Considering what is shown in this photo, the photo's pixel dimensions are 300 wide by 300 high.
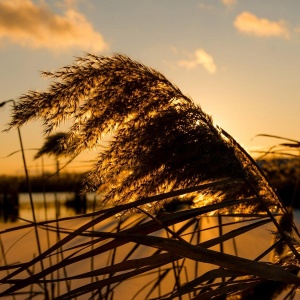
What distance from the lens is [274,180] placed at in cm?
346

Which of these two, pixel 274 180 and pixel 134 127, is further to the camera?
pixel 274 180

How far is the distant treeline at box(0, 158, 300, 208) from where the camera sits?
308 centimetres

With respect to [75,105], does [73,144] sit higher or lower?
lower

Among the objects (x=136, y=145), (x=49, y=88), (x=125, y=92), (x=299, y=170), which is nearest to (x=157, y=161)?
(x=136, y=145)

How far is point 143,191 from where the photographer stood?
1740 mm

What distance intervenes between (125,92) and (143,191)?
0.30m

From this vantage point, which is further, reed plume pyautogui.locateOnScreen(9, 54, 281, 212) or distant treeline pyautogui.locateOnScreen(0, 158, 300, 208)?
distant treeline pyautogui.locateOnScreen(0, 158, 300, 208)

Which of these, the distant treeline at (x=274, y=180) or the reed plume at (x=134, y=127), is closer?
the reed plume at (x=134, y=127)

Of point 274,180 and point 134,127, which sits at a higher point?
point 134,127

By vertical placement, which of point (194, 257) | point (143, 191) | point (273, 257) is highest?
point (143, 191)

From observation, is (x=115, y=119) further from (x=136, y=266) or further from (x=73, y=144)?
(x=136, y=266)

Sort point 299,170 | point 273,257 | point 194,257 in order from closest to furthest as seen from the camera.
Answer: point 194,257
point 273,257
point 299,170

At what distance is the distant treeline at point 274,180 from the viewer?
121 inches

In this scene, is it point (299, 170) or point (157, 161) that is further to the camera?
point (299, 170)
